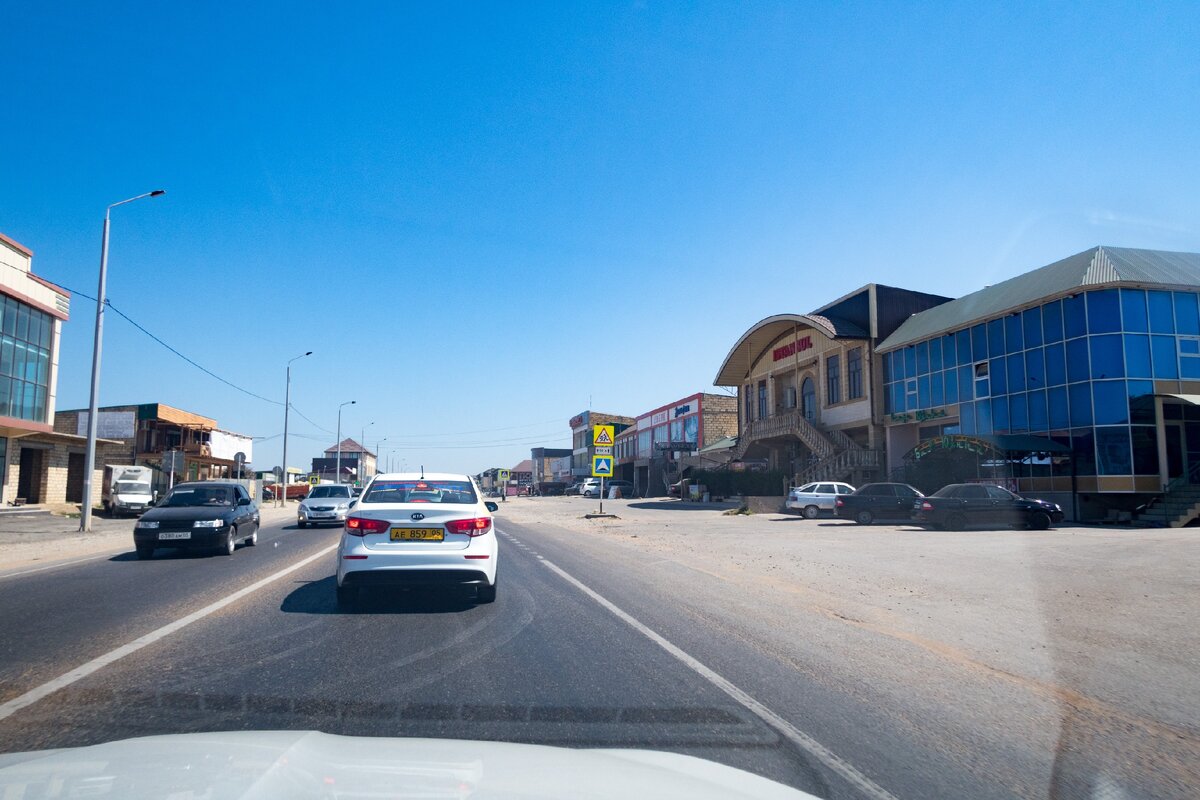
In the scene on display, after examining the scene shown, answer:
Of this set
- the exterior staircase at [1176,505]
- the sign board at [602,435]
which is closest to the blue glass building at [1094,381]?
the exterior staircase at [1176,505]

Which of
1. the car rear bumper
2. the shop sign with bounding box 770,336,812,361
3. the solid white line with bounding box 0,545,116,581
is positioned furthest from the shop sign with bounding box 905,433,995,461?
the solid white line with bounding box 0,545,116,581

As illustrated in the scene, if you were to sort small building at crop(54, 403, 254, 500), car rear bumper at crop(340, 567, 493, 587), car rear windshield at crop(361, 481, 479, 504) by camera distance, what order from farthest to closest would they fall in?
small building at crop(54, 403, 254, 500), car rear windshield at crop(361, 481, 479, 504), car rear bumper at crop(340, 567, 493, 587)

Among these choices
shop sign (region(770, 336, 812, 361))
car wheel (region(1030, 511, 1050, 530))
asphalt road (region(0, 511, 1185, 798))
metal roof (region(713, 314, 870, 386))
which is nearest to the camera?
asphalt road (region(0, 511, 1185, 798))

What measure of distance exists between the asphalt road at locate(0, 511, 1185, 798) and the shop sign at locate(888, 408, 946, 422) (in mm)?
29783

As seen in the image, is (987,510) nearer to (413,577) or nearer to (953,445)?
(953,445)

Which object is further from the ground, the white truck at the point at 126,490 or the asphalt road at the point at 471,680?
the white truck at the point at 126,490

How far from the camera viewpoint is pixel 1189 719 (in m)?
5.46

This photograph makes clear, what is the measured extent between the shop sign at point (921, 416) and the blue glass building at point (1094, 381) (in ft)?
9.13

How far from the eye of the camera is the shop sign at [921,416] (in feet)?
122

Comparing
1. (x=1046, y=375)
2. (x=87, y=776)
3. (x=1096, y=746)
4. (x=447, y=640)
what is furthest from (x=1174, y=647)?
(x=1046, y=375)

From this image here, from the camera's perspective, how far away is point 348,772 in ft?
10.4

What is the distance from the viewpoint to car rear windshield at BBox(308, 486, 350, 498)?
29.7 meters

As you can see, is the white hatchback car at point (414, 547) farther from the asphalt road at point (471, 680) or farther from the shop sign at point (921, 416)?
the shop sign at point (921, 416)

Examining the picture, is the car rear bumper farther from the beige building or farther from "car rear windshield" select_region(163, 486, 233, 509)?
the beige building
